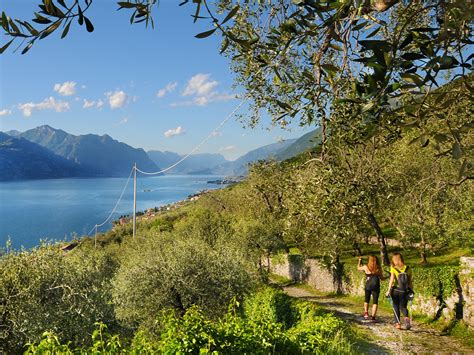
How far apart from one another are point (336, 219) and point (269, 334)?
2.83 meters

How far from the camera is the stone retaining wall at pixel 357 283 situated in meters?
16.4

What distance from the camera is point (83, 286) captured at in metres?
20.0

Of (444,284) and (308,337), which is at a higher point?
(308,337)

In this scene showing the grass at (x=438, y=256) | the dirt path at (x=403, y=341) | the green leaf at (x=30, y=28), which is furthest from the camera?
the grass at (x=438, y=256)

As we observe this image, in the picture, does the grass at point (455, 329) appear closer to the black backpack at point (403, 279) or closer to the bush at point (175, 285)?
the black backpack at point (403, 279)

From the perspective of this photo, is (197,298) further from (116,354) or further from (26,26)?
(26,26)

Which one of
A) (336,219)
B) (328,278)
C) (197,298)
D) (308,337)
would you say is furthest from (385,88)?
(328,278)

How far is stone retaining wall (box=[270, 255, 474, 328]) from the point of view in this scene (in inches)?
646

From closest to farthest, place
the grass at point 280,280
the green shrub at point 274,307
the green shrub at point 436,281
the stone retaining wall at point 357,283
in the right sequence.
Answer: the green shrub at point 274,307
the stone retaining wall at point 357,283
the green shrub at point 436,281
the grass at point 280,280

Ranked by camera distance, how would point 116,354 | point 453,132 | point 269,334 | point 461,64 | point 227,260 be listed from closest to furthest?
point 453,132 → point 461,64 → point 116,354 → point 269,334 → point 227,260

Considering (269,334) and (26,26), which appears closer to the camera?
(26,26)

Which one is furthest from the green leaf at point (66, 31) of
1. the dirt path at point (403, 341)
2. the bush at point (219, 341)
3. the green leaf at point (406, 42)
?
the dirt path at point (403, 341)

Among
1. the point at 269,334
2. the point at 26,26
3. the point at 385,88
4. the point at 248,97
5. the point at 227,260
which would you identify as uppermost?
the point at 248,97

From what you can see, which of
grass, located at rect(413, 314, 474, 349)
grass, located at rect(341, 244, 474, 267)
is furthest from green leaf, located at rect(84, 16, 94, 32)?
grass, located at rect(341, 244, 474, 267)
